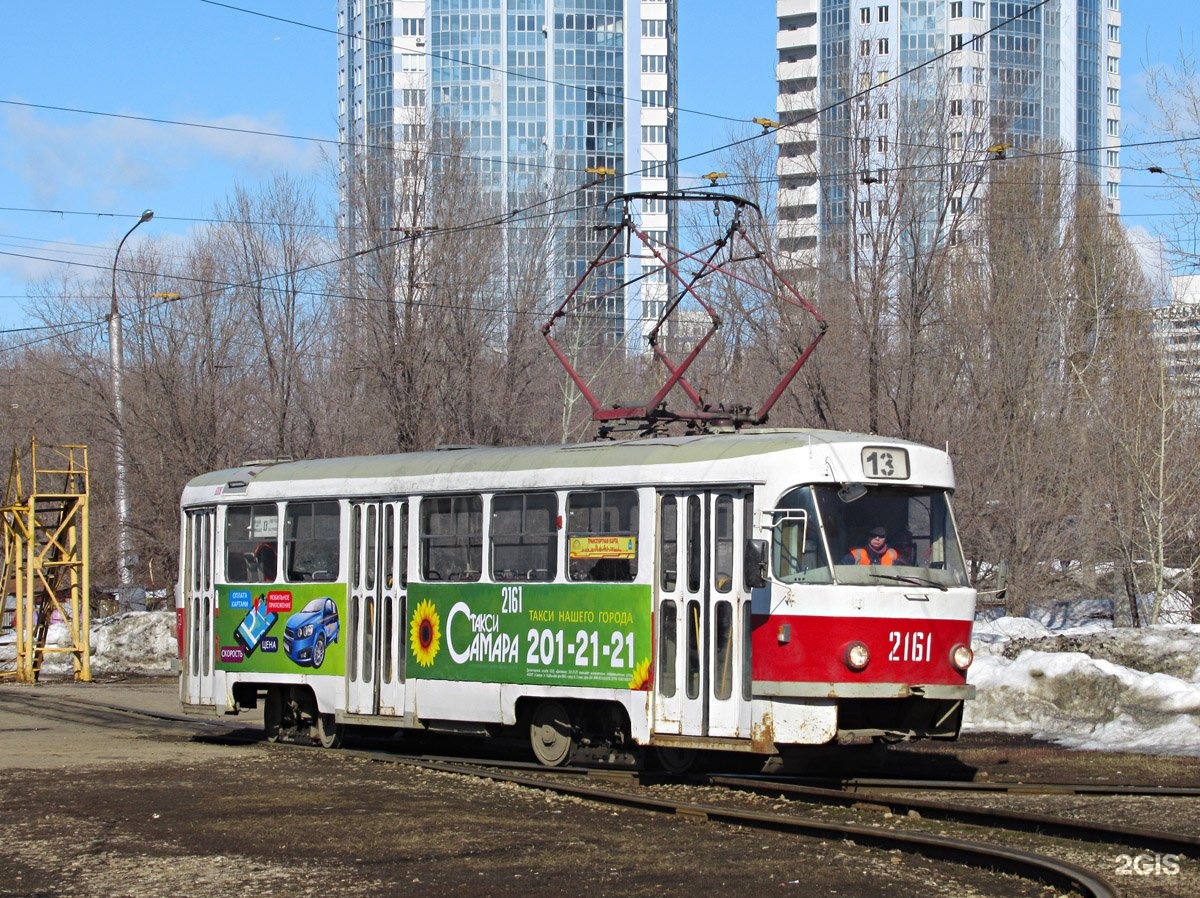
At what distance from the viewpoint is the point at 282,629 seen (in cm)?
1794

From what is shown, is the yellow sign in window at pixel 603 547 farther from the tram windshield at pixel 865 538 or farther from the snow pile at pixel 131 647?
the snow pile at pixel 131 647

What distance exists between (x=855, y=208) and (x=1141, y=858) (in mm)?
25893

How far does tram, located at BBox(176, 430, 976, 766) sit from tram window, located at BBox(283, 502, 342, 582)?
30 millimetres

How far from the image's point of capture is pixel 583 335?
50.2 metres

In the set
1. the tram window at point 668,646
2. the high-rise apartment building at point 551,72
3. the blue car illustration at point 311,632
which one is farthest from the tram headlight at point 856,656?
the high-rise apartment building at point 551,72

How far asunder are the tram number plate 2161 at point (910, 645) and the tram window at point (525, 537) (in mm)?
3353

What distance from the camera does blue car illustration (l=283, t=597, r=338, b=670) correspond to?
1731 centimetres

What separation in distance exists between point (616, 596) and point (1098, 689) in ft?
24.5

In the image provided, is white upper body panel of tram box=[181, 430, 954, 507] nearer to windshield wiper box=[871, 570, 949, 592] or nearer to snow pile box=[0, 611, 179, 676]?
windshield wiper box=[871, 570, 949, 592]

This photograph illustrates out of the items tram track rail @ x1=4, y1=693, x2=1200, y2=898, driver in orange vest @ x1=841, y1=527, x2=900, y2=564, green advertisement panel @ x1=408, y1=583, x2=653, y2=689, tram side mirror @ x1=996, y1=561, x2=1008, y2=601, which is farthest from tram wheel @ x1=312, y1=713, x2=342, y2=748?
tram side mirror @ x1=996, y1=561, x2=1008, y2=601

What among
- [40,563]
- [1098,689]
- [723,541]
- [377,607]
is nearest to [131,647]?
[40,563]

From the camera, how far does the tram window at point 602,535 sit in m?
14.3

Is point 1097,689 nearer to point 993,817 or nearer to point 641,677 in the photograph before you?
point 641,677

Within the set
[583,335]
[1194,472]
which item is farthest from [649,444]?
[583,335]
